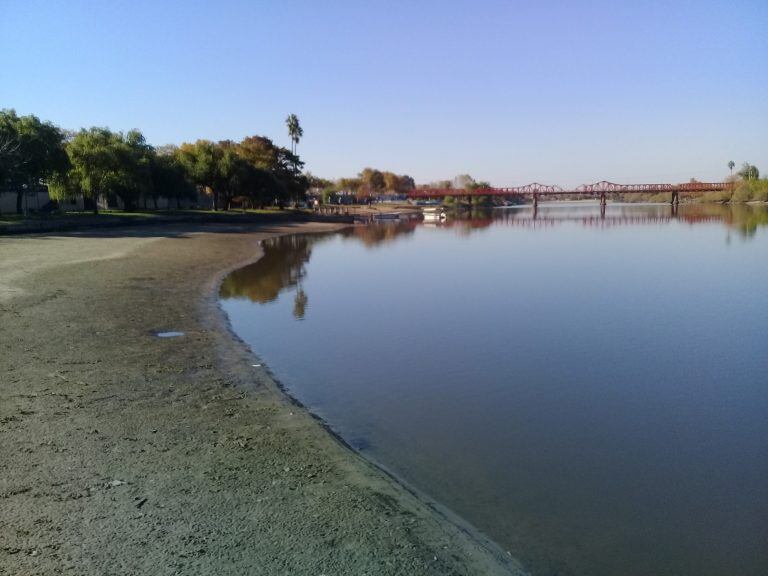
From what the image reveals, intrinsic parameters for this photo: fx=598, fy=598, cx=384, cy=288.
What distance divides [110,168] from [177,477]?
5056 cm

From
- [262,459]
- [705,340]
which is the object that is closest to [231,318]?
[262,459]

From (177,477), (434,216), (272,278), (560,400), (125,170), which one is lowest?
(560,400)

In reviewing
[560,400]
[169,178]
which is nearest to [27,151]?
[169,178]

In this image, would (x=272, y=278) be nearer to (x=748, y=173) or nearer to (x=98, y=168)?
(x=98, y=168)

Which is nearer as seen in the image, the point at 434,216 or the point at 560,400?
the point at 560,400

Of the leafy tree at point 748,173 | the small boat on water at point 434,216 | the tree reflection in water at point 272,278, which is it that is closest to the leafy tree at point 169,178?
the tree reflection in water at point 272,278

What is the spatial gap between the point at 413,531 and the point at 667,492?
3.75 meters

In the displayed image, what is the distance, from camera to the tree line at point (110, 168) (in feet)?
143

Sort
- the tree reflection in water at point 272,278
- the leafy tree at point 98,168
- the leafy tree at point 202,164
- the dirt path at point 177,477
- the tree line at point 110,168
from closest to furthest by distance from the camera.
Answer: the dirt path at point 177,477 < the tree reflection in water at point 272,278 < the tree line at point 110,168 < the leafy tree at point 98,168 < the leafy tree at point 202,164

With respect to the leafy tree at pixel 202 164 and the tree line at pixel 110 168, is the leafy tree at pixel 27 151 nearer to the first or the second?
the tree line at pixel 110 168

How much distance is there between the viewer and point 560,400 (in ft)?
36.3

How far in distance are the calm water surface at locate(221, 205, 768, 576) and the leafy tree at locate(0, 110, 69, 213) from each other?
25.2 m

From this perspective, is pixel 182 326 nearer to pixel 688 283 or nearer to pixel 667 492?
pixel 667 492

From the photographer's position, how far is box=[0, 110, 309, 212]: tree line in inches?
1714
